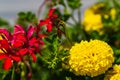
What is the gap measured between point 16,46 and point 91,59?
0.70ft

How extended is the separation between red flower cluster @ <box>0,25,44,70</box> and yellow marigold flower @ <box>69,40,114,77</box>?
118 mm

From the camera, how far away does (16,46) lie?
1708 millimetres

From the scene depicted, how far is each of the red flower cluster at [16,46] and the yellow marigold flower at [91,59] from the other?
12cm

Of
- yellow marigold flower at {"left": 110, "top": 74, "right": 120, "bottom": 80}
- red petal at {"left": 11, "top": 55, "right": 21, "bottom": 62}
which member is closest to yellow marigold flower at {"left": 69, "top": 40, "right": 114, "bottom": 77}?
yellow marigold flower at {"left": 110, "top": 74, "right": 120, "bottom": 80}

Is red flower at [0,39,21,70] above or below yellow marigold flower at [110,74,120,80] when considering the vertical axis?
above

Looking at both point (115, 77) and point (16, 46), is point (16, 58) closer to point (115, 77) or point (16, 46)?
point (16, 46)

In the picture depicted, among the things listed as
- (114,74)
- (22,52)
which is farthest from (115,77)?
(22,52)

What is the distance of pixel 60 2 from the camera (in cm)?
216

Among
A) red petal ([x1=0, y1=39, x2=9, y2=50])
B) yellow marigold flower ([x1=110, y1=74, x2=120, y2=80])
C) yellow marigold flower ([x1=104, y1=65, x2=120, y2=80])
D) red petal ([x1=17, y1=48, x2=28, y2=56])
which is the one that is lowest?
yellow marigold flower ([x1=110, y1=74, x2=120, y2=80])

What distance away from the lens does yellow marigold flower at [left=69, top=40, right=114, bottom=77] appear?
1.65 meters

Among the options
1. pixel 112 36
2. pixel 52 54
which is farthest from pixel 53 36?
pixel 112 36

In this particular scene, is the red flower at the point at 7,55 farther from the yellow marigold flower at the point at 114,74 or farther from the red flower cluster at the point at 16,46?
the yellow marigold flower at the point at 114,74

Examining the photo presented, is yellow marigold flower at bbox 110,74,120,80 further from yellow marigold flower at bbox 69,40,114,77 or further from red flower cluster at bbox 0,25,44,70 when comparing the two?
red flower cluster at bbox 0,25,44,70

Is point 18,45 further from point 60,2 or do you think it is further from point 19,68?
point 60,2
